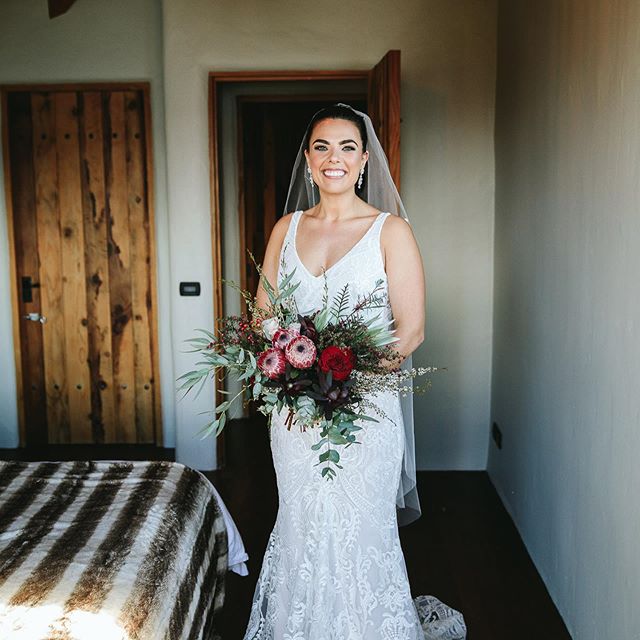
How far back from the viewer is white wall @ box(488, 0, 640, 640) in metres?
2.12

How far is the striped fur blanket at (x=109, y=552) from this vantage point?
5.65 feet

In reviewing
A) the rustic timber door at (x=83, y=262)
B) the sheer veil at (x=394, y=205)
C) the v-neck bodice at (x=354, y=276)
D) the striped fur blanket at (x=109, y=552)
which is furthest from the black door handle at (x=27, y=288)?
the v-neck bodice at (x=354, y=276)

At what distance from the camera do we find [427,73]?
164 inches

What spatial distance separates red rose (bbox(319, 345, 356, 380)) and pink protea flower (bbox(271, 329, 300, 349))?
10cm

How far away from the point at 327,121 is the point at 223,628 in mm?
1805

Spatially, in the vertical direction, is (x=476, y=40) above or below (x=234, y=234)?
above

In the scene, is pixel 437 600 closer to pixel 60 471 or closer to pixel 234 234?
pixel 60 471

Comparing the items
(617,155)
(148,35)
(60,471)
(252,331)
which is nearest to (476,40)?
(148,35)

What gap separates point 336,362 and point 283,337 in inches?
6.4

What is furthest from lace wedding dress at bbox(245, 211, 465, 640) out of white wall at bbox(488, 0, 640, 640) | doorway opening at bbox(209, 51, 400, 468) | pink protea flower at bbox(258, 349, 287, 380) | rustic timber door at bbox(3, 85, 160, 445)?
rustic timber door at bbox(3, 85, 160, 445)

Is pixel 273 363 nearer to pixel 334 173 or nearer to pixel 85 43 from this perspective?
pixel 334 173

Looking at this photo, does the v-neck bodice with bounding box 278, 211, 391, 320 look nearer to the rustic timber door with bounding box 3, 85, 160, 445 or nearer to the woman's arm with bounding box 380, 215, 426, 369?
the woman's arm with bounding box 380, 215, 426, 369

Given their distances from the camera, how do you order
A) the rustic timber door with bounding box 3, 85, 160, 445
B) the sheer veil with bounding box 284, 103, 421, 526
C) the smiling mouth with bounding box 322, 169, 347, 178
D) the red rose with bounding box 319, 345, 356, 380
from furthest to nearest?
the rustic timber door with bounding box 3, 85, 160, 445
the sheer veil with bounding box 284, 103, 421, 526
the smiling mouth with bounding box 322, 169, 347, 178
the red rose with bounding box 319, 345, 356, 380

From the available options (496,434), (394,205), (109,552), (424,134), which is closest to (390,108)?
(424,134)
